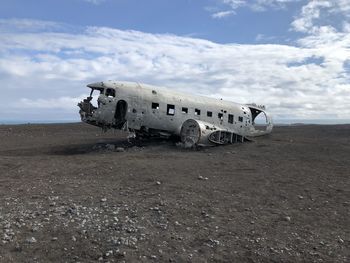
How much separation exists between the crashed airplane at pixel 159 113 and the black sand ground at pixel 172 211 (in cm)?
562

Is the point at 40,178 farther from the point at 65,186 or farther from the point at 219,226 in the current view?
the point at 219,226

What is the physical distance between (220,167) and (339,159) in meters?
7.46

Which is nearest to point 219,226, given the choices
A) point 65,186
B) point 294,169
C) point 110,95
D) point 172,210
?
point 172,210

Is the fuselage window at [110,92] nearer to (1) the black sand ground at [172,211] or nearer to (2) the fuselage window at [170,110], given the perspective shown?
(2) the fuselage window at [170,110]

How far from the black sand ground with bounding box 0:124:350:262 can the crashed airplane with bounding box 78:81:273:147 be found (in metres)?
5.62

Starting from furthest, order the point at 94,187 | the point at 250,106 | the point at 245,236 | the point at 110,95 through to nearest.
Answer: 1. the point at 250,106
2. the point at 110,95
3. the point at 94,187
4. the point at 245,236

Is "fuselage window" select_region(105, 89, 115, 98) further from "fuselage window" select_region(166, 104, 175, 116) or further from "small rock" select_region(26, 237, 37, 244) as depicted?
"small rock" select_region(26, 237, 37, 244)

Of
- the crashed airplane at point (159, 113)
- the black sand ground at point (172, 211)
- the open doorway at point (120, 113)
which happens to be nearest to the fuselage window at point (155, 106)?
the crashed airplane at point (159, 113)

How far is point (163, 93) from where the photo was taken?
2778 centimetres

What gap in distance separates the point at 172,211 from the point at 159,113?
1540 centimetres

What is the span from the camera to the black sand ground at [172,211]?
9.66 m

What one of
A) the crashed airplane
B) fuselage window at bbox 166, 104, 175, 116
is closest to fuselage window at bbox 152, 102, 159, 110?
the crashed airplane

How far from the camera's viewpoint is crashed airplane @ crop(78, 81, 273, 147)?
25812mm

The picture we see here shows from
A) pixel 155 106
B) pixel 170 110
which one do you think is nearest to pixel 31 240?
pixel 155 106
